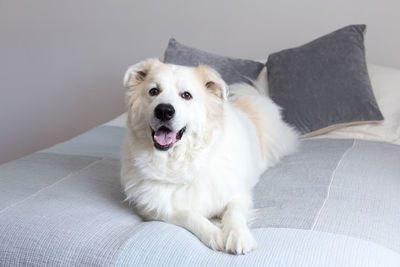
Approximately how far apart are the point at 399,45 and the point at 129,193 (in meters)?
2.32

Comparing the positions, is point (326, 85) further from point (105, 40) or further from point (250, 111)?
point (105, 40)

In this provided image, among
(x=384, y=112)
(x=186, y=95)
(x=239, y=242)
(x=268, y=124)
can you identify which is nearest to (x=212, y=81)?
(x=186, y=95)

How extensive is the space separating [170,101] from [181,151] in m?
0.20

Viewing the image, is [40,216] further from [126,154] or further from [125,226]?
[126,154]

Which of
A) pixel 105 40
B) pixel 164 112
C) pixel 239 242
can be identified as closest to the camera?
pixel 239 242

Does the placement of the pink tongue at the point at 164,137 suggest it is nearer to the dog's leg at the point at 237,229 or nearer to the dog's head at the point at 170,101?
the dog's head at the point at 170,101

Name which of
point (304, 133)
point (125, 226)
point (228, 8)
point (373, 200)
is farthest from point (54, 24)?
point (373, 200)

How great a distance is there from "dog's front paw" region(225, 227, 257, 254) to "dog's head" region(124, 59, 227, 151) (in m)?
0.42

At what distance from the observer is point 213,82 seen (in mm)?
1695

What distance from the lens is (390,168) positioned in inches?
77.0

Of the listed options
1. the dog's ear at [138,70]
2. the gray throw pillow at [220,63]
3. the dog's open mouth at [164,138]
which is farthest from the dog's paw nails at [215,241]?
the gray throw pillow at [220,63]

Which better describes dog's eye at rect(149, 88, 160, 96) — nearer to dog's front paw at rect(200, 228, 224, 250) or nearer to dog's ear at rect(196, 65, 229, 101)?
dog's ear at rect(196, 65, 229, 101)

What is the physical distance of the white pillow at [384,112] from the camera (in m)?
2.48

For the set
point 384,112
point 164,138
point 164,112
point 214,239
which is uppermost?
point 164,112
